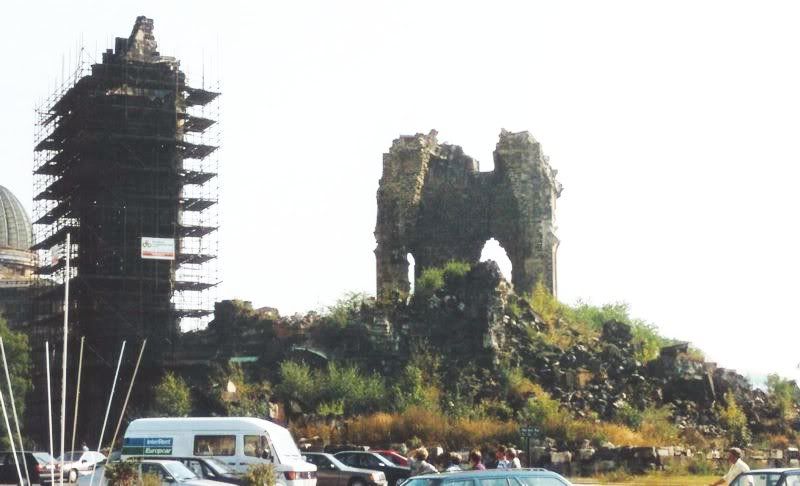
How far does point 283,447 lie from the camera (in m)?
29.0

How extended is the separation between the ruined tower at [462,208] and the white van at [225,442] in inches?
1250

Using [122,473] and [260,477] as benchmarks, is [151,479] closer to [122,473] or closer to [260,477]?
[122,473]

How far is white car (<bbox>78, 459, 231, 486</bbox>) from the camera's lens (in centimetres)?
2372

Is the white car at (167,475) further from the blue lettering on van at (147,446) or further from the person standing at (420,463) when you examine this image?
the blue lettering on van at (147,446)

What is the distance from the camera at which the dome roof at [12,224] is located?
368ft

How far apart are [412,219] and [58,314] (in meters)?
16.8

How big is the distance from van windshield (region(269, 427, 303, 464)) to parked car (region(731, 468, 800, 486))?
1143cm

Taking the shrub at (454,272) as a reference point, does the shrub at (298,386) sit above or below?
below

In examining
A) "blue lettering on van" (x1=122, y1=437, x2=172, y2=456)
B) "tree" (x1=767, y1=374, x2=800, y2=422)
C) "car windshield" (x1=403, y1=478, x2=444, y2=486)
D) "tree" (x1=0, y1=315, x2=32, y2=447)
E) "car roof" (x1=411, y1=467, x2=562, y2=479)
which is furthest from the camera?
"tree" (x1=0, y1=315, x2=32, y2=447)

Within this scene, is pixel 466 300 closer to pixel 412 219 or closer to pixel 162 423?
pixel 412 219

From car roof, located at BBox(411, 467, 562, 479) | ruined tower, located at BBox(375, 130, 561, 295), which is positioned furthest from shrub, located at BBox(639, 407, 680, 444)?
car roof, located at BBox(411, 467, 562, 479)

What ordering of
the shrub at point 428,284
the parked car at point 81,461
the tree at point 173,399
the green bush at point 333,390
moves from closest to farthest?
the parked car at point 81,461
the green bush at point 333,390
the tree at point 173,399
the shrub at point 428,284

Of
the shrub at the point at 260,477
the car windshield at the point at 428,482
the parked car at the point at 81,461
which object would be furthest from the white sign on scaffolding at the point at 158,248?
the car windshield at the point at 428,482

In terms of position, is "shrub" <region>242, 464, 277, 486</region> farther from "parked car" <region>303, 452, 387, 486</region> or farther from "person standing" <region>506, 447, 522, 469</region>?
"parked car" <region>303, 452, 387, 486</region>
